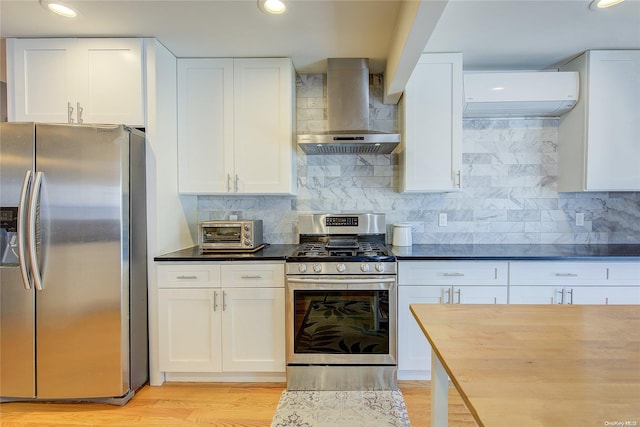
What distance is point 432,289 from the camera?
2.11 metres

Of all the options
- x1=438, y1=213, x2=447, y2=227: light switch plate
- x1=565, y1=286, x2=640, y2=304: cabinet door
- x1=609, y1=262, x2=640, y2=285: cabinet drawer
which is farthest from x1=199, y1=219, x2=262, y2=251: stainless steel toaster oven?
x1=609, y1=262, x2=640, y2=285: cabinet drawer

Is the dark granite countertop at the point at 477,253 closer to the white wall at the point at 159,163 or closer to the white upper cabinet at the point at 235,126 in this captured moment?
the white wall at the point at 159,163

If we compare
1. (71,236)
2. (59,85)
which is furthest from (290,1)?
(71,236)

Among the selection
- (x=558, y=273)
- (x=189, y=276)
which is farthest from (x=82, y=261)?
(x=558, y=273)

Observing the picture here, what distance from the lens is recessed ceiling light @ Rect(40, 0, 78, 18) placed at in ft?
5.76

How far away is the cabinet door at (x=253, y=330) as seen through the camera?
2111 millimetres

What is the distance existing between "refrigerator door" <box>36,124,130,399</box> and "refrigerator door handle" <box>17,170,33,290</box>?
7 cm

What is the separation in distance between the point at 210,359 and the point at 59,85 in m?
2.24

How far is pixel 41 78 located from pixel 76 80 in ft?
0.80

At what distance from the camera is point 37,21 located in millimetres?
1935

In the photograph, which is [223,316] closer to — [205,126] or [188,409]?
[188,409]

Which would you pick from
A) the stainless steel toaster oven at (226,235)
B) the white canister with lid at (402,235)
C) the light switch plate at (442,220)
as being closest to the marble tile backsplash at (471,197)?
the light switch plate at (442,220)

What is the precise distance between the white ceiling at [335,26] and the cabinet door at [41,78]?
Result: 0.08 metres

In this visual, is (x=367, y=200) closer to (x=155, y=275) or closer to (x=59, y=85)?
(x=155, y=275)
